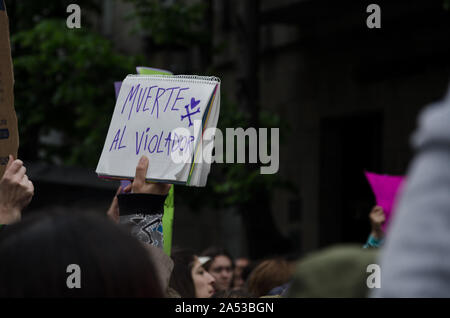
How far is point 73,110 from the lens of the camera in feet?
39.2

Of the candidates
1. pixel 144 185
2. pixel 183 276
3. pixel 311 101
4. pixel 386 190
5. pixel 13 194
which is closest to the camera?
pixel 13 194

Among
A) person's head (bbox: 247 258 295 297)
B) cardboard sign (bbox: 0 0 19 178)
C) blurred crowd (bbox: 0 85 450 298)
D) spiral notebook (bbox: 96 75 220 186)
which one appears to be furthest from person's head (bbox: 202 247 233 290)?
blurred crowd (bbox: 0 85 450 298)

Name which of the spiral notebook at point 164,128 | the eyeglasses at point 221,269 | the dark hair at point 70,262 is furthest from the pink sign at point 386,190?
the eyeglasses at point 221,269

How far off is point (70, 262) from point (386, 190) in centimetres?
260

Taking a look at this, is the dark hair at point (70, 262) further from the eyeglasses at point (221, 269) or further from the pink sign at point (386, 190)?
the eyeglasses at point (221, 269)

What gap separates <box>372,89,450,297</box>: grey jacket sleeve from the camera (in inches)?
35.3

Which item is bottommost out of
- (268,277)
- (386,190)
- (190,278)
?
(268,277)

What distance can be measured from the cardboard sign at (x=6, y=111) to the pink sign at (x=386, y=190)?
1672mm

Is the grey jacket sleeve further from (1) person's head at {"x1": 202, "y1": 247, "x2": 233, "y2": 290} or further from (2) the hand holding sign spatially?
(1) person's head at {"x1": 202, "y1": 247, "x2": 233, "y2": 290}

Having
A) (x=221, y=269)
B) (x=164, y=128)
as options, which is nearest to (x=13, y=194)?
(x=164, y=128)

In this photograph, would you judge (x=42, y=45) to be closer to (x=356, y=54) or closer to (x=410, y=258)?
(x=356, y=54)

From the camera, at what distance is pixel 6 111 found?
284cm

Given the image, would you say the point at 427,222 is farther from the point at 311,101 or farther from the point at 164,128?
the point at 311,101

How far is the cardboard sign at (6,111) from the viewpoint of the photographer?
9.23 feet
